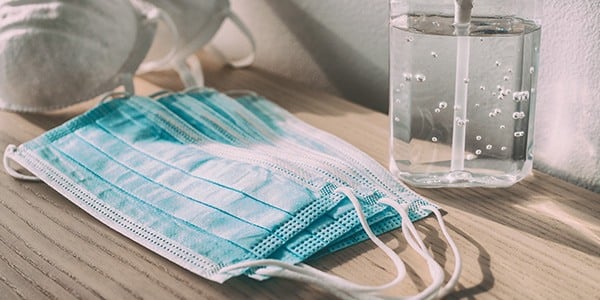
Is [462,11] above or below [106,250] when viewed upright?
above

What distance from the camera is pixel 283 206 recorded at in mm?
601

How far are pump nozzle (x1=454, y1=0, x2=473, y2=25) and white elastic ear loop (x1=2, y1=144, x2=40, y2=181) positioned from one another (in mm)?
365

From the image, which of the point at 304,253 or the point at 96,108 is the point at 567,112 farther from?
the point at 96,108

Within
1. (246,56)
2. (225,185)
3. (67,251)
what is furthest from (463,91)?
(246,56)

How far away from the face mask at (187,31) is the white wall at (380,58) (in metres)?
0.06

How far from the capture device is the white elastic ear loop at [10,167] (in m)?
0.70

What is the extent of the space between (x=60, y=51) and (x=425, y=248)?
1.40 ft

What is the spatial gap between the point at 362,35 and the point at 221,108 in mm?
174

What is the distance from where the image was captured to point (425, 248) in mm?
563

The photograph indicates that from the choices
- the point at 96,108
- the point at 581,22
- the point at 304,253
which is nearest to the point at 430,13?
the point at 581,22

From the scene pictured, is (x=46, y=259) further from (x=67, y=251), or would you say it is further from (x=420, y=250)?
(x=420, y=250)

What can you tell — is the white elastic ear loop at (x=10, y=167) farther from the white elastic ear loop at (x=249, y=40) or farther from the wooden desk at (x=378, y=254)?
the white elastic ear loop at (x=249, y=40)

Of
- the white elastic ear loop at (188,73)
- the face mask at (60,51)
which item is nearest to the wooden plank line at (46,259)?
the face mask at (60,51)

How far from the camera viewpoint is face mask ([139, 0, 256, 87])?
35.4 inches
